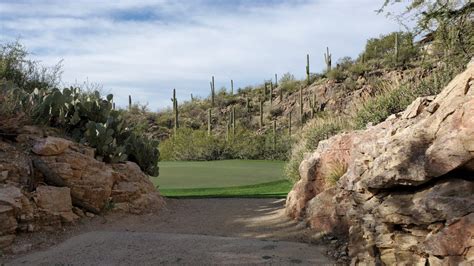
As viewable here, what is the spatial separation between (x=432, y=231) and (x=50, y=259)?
16.5 feet

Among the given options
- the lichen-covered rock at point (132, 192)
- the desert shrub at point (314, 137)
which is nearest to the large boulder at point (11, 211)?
the lichen-covered rock at point (132, 192)

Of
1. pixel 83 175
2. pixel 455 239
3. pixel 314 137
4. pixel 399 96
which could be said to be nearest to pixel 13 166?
pixel 83 175

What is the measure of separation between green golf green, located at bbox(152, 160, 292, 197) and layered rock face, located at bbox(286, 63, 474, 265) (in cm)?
717

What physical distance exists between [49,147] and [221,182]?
26.2 feet

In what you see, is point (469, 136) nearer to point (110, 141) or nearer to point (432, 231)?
point (432, 231)

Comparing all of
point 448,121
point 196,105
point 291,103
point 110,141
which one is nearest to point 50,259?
point 110,141

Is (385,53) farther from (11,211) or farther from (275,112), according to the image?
→ (11,211)

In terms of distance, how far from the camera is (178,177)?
58.1 feet

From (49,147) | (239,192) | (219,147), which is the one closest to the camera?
(49,147)

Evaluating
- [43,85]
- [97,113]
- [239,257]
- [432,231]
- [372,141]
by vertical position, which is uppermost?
[43,85]

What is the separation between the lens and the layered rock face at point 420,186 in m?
4.79

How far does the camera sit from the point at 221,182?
54.2 ft

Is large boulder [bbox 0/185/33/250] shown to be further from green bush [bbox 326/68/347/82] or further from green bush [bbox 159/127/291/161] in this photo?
green bush [bbox 326/68/347/82]

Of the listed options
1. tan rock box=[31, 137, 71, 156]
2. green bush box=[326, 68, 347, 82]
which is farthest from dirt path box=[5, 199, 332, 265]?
green bush box=[326, 68, 347, 82]
